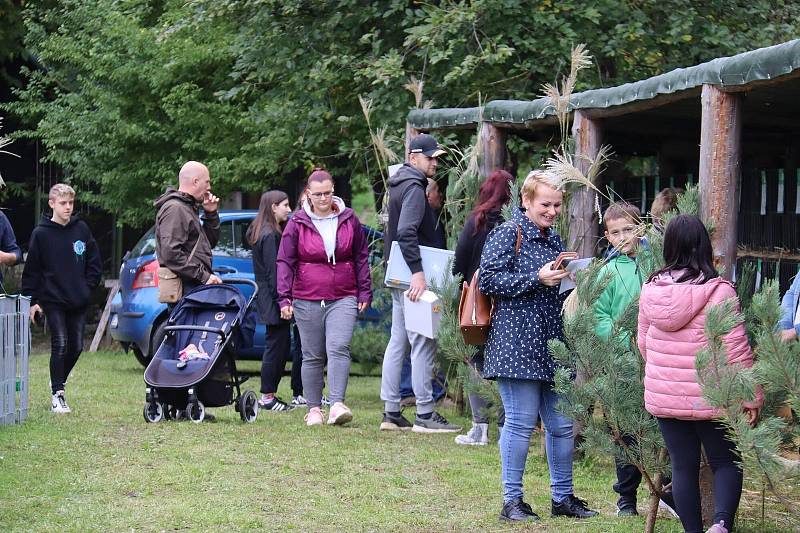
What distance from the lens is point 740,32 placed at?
13.6 metres

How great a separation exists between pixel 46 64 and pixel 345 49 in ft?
20.6

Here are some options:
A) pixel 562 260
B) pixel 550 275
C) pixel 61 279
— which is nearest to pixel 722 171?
pixel 562 260

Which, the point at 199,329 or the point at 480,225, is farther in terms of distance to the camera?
the point at 199,329

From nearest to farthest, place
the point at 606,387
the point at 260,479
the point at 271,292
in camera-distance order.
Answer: the point at 606,387 < the point at 260,479 < the point at 271,292

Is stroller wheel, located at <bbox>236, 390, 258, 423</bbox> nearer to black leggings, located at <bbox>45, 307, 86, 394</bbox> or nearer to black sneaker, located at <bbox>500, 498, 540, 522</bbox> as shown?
black leggings, located at <bbox>45, 307, 86, 394</bbox>

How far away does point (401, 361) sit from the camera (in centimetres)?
969

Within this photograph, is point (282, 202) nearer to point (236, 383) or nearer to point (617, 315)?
point (236, 383)

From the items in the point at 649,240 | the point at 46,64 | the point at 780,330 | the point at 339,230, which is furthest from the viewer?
the point at 46,64

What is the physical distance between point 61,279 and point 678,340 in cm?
599

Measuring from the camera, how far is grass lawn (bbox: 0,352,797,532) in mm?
6383

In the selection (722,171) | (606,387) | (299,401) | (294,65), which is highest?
(294,65)

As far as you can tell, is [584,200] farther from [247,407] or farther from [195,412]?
[195,412]

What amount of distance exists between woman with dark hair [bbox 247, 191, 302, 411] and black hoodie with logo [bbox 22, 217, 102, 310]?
141 centimetres

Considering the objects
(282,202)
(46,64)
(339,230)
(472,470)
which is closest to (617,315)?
(472,470)
